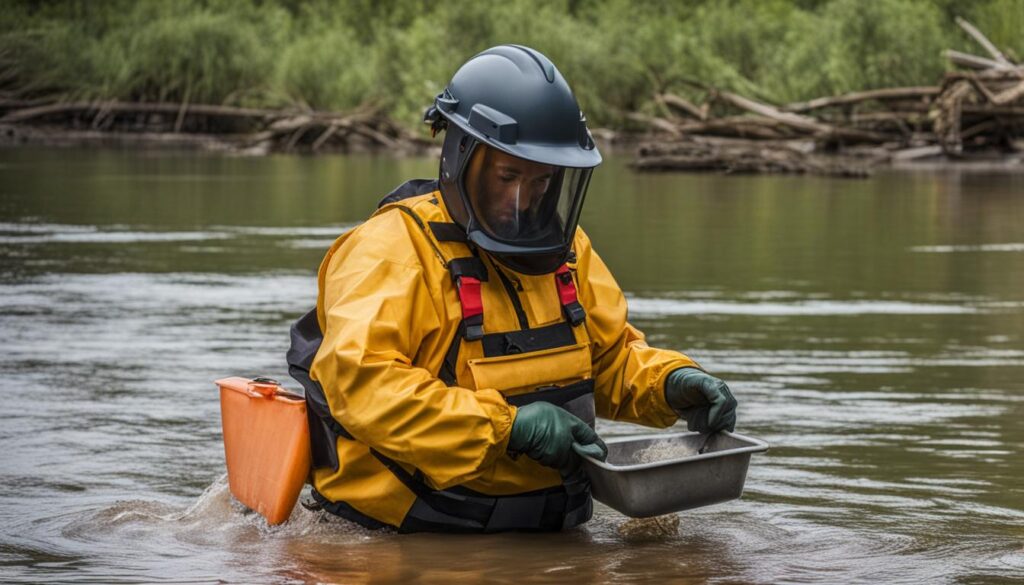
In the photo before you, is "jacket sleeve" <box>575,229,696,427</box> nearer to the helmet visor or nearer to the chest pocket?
the chest pocket

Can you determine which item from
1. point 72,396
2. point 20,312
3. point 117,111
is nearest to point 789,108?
point 117,111

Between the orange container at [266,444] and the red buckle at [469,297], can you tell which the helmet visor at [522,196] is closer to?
the red buckle at [469,297]

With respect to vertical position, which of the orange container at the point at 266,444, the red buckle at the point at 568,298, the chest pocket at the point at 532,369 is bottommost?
the orange container at the point at 266,444

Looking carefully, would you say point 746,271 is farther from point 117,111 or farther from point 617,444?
point 117,111

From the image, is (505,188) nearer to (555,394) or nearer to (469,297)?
(469,297)

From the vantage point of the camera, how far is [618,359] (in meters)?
5.22

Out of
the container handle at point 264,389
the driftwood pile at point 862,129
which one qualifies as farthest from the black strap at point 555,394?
the driftwood pile at point 862,129

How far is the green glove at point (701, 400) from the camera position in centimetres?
486

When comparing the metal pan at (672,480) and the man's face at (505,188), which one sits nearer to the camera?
the metal pan at (672,480)

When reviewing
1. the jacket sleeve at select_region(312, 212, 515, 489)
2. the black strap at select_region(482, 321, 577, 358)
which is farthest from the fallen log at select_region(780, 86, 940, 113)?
the jacket sleeve at select_region(312, 212, 515, 489)

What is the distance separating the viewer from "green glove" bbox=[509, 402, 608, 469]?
14.6 ft

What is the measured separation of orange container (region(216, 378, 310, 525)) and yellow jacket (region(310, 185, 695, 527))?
0.33 feet

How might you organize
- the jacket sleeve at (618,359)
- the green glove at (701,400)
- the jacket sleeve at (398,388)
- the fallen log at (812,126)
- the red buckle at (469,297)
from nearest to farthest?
the jacket sleeve at (398,388) → the red buckle at (469,297) → the green glove at (701,400) → the jacket sleeve at (618,359) → the fallen log at (812,126)

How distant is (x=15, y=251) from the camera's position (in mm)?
15242
